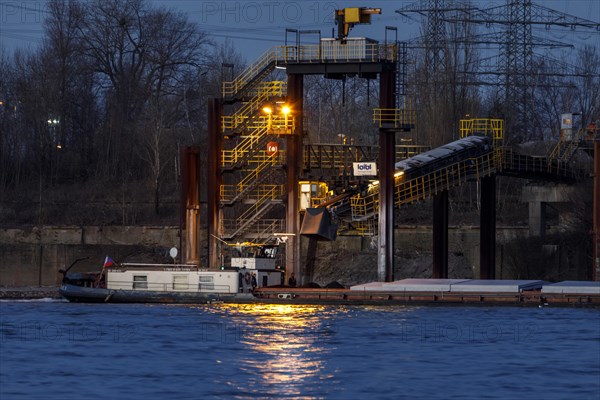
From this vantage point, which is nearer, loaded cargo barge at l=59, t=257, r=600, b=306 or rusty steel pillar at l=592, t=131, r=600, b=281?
loaded cargo barge at l=59, t=257, r=600, b=306

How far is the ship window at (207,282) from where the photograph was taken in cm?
7988

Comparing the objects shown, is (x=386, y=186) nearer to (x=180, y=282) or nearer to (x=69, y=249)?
(x=180, y=282)

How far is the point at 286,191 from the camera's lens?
268 feet

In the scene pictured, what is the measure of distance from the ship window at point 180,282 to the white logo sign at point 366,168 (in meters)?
11.2

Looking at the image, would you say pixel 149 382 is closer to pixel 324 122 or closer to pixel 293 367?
pixel 293 367

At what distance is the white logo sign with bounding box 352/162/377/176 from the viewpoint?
80.4 meters

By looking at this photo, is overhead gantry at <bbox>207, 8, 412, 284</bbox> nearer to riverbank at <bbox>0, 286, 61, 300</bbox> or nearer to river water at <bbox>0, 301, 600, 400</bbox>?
river water at <bbox>0, 301, 600, 400</bbox>

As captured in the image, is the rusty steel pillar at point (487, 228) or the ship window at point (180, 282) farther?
the rusty steel pillar at point (487, 228)

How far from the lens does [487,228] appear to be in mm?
87000

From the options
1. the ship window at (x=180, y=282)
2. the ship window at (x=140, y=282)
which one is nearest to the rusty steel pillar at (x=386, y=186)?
the ship window at (x=180, y=282)

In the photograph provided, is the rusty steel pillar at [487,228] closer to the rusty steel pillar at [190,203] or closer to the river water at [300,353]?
the river water at [300,353]

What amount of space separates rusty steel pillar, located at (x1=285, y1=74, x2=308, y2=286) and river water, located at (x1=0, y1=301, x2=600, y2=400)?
134 inches

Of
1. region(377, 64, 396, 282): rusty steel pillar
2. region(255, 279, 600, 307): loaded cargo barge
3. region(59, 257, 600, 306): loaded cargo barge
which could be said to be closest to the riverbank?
region(59, 257, 600, 306): loaded cargo barge

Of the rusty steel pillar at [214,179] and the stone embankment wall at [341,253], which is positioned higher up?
the rusty steel pillar at [214,179]
